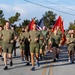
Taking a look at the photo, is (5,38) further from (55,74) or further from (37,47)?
(55,74)

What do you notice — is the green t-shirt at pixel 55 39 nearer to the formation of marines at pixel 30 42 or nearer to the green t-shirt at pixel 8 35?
the formation of marines at pixel 30 42

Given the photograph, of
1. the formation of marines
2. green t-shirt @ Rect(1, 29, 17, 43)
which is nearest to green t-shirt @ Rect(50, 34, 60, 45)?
the formation of marines

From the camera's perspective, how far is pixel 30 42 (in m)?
14.5

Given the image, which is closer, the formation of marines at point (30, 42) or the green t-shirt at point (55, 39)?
the formation of marines at point (30, 42)

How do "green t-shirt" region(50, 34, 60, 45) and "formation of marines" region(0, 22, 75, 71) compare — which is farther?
"green t-shirt" region(50, 34, 60, 45)

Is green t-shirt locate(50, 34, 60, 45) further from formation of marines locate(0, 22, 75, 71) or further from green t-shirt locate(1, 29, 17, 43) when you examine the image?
green t-shirt locate(1, 29, 17, 43)

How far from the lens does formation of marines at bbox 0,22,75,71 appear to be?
46.7ft

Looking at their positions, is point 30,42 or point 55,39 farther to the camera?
point 55,39

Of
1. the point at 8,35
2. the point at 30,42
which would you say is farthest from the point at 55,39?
the point at 8,35

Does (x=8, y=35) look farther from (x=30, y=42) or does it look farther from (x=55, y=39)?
(x=55, y=39)

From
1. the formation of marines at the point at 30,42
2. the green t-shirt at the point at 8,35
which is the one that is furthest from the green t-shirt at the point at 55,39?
the green t-shirt at the point at 8,35

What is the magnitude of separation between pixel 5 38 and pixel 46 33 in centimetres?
583

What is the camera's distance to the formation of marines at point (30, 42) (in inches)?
560

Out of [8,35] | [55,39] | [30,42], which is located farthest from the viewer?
[55,39]
